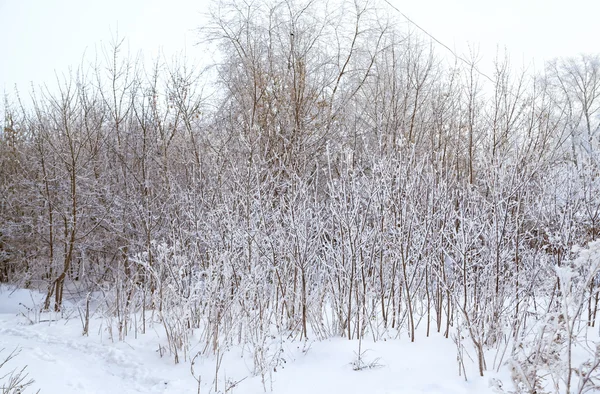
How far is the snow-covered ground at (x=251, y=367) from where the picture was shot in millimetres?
4086

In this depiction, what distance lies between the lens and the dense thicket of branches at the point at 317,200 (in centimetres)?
470

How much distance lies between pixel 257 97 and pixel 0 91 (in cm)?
1345

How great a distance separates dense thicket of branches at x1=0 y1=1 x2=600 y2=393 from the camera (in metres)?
4.70

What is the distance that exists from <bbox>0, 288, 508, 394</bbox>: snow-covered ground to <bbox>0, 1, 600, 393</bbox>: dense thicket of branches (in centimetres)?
24

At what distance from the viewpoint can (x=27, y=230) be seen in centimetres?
1348

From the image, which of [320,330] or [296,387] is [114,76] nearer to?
[320,330]

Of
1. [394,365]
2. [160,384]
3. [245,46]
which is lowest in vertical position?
[160,384]

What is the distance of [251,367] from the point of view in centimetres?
484

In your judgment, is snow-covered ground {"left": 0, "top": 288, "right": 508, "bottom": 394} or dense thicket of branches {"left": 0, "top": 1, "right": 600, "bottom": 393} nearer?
snow-covered ground {"left": 0, "top": 288, "right": 508, "bottom": 394}

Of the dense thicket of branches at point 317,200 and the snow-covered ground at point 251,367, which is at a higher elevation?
the dense thicket of branches at point 317,200

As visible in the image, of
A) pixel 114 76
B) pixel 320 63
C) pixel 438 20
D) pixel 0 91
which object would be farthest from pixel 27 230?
pixel 438 20

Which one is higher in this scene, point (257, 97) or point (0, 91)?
point (0, 91)

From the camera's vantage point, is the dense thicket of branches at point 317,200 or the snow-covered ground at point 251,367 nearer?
the snow-covered ground at point 251,367

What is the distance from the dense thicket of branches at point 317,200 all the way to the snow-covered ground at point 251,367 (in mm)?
236
